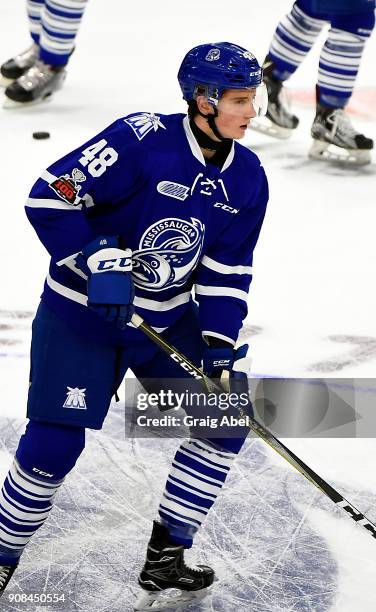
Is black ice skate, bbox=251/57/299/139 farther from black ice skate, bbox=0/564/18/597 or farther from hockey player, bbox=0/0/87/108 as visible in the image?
black ice skate, bbox=0/564/18/597

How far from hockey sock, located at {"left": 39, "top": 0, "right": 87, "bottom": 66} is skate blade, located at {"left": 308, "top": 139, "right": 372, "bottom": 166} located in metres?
1.36

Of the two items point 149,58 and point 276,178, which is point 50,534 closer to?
point 276,178

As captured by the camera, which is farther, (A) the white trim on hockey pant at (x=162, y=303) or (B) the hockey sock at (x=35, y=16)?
(B) the hockey sock at (x=35, y=16)

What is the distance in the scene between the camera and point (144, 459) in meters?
3.66

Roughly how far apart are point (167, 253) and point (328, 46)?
11.2 feet

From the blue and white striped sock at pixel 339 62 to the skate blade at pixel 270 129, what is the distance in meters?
0.38

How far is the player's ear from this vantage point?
2842 millimetres

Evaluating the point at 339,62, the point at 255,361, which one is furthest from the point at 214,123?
the point at 339,62

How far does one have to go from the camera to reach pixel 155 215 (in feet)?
9.27

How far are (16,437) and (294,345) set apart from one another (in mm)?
1094

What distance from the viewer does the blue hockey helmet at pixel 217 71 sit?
9.23 feet

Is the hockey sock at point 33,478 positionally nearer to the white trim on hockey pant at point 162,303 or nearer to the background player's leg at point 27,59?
the white trim on hockey pant at point 162,303

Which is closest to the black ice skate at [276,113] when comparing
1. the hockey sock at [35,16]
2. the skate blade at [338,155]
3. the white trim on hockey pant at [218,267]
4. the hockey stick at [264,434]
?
the skate blade at [338,155]

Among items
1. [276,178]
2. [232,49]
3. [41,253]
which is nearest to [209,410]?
[232,49]
